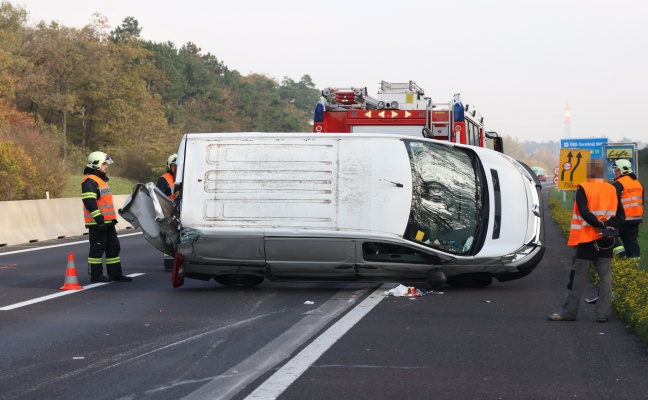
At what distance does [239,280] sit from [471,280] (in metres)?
2.96

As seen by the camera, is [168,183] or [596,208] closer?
[596,208]

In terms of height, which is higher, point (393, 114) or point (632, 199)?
point (393, 114)

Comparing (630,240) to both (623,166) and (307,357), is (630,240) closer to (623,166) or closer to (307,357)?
(623,166)

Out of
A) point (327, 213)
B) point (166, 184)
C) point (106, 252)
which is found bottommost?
point (106, 252)

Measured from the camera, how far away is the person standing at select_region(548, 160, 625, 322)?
1072 cm

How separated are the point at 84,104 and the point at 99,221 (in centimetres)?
6023

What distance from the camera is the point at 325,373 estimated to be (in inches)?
304

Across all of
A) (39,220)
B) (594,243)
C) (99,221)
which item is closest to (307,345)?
(594,243)

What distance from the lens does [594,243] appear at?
10.8m

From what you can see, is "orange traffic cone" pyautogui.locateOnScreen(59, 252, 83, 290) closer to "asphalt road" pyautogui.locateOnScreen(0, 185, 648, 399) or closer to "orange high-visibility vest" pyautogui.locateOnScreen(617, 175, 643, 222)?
"asphalt road" pyautogui.locateOnScreen(0, 185, 648, 399)

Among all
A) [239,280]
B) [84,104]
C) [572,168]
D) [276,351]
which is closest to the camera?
[276,351]

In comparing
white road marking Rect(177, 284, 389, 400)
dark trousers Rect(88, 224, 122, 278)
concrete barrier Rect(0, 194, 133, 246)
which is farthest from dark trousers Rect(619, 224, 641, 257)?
concrete barrier Rect(0, 194, 133, 246)

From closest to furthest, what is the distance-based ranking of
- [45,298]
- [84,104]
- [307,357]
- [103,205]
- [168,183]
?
[307,357] → [45,298] → [103,205] → [168,183] → [84,104]

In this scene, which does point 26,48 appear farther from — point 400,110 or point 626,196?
point 626,196
